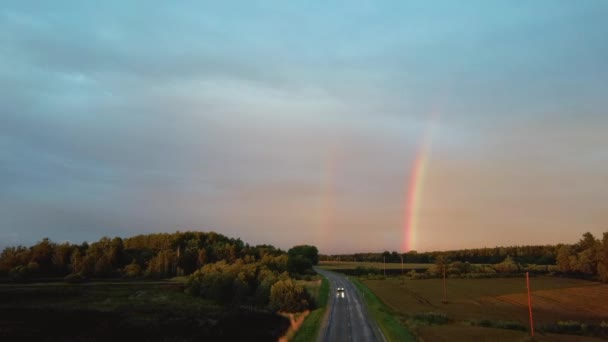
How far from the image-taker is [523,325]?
64438 mm

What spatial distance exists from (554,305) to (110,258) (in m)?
140

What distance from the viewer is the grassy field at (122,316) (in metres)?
66.8

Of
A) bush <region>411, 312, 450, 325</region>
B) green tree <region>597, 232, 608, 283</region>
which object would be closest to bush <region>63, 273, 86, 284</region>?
bush <region>411, 312, 450, 325</region>

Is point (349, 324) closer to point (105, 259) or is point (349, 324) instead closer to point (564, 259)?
point (105, 259)

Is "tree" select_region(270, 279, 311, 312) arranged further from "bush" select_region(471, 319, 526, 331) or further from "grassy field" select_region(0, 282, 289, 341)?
"bush" select_region(471, 319, 526, 331)

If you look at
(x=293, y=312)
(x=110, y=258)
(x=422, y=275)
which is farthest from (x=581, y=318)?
(x=110, y=258)

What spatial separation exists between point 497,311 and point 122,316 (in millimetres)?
69790

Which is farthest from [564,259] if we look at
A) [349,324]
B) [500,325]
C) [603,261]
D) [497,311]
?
[349,324]

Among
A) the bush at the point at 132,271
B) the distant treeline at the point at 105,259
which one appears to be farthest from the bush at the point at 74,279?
the bush at the point at 132,271

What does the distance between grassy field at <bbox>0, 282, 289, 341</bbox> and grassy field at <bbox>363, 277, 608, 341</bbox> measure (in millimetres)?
22038

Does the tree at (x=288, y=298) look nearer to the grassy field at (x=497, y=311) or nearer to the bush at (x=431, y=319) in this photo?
the grassy field at (x=497, y=311)

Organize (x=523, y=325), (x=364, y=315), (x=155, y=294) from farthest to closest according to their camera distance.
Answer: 1. (x=155, y=294)
2. (x=364, y=315)
3. (x=523, y=325)

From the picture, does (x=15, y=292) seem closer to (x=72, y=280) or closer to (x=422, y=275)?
(x=72, y=280)

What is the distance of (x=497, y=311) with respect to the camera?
8288 cm
